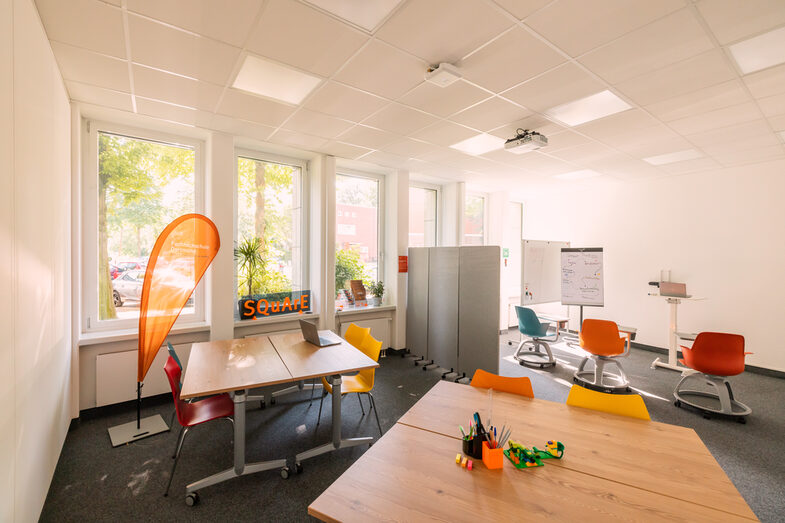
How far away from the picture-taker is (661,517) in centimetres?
115

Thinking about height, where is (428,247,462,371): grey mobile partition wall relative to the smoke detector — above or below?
below

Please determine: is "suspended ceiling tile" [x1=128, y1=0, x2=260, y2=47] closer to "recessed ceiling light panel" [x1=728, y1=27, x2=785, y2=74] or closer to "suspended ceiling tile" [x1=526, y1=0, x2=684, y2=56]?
"suspended ceiling tile" [x1=526, y1=0, x2=684, y2=56]

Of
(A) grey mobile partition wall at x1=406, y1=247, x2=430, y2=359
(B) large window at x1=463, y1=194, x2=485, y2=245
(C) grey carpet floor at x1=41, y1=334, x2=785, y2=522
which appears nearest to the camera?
(C) grey carpet floor at x1=41, y1=334, x2=785, y2=522

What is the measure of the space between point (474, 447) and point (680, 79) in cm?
314

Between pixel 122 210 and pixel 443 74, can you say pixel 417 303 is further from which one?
pixel 122 210

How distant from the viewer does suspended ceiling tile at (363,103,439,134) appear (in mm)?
3219

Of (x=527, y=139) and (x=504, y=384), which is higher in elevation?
(x=527, y=139)

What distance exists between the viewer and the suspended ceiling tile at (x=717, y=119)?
121 inches

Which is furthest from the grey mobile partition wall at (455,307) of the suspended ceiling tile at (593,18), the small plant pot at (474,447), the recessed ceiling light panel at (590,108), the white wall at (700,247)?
the white wall at (700,247)

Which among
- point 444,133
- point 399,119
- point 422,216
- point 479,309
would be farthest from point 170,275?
point 422,216

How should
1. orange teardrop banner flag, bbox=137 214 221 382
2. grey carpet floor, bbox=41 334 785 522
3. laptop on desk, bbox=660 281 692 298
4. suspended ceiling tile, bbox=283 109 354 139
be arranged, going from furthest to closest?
1. laptop on desk, bbox=660 281 692 298
2. suspended ceiling tile, bbox=283 109 354 139
3. orange teardrop banner flag, bbox=137 214 221 382
4. grey carpet floor, bbox=41 334 785 522

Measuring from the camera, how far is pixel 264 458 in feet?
8.94

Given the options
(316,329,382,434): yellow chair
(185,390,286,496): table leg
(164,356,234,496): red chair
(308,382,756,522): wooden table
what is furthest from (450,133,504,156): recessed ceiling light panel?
(164,356,234,496): red chair

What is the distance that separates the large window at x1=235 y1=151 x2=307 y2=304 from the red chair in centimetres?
188
